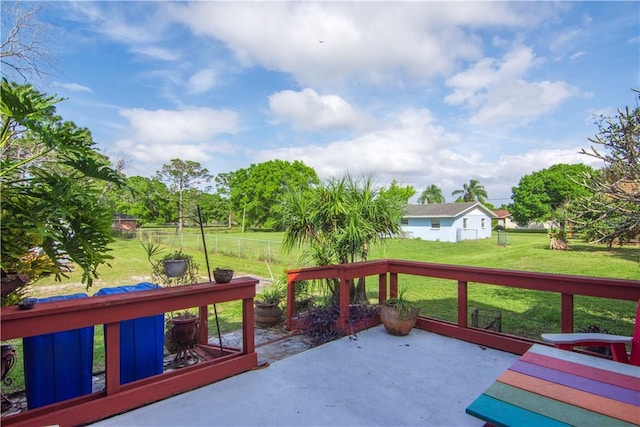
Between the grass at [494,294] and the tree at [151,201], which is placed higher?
the tree at [151,201]

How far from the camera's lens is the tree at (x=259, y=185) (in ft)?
116

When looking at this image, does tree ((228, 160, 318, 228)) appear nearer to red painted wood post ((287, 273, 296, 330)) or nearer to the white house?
the white house

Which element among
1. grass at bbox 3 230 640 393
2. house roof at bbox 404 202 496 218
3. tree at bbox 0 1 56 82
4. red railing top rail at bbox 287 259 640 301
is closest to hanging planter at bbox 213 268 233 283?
grass at bbox 3 230 640 393

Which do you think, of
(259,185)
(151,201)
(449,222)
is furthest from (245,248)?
(259,185)

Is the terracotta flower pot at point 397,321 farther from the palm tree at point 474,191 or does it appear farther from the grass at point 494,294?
the palm tree at point 474,191

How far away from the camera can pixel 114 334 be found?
2191 mm

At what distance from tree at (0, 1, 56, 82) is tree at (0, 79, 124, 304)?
274 inches

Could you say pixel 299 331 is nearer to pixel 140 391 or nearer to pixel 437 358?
pixel 437 358

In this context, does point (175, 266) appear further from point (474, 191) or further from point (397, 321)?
point (474, 191)

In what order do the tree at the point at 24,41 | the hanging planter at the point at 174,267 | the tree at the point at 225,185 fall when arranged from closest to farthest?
the hanging planter at the point at 174,267 → the tree at the point at 24,41 → the tree at the point at 225,185

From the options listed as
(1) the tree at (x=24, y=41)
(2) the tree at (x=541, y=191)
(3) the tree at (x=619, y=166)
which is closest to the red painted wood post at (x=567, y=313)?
(3) the tree at (x=619, y=166)

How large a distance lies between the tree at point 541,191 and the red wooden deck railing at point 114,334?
4214 centimetres

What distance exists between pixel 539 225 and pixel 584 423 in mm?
47430

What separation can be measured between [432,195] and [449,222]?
32.7 metres
